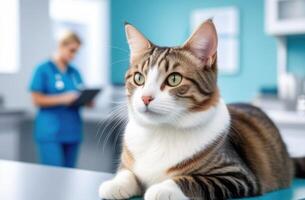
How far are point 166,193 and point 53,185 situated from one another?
417 mm

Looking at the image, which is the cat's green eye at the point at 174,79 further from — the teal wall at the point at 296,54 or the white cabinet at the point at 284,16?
the teal wall at the point at 296,54

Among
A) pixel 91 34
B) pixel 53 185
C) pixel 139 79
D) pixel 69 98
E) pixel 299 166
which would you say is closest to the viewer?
pixel 139 79

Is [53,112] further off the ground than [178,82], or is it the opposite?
[178,82]

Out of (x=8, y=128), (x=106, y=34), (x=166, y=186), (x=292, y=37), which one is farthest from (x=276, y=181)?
(x=106, y=34)

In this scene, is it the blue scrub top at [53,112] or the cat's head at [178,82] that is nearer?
the cat's head at [178,82]

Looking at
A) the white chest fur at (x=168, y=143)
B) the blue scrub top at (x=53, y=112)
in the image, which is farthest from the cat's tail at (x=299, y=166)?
the blue scrub top at (x=53, y=112)

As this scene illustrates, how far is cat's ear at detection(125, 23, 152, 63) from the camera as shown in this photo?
1068 mm

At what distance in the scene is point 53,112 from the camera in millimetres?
3301

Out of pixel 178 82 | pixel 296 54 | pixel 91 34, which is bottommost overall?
pixel 178 82

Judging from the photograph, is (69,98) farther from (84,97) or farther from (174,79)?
(174,79)

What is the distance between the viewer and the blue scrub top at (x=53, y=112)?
3.27m

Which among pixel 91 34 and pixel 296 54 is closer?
pixel 296 54

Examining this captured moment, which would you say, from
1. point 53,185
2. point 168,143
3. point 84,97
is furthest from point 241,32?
point 168,143

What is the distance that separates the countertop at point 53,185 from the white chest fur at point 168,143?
135 millimetres
